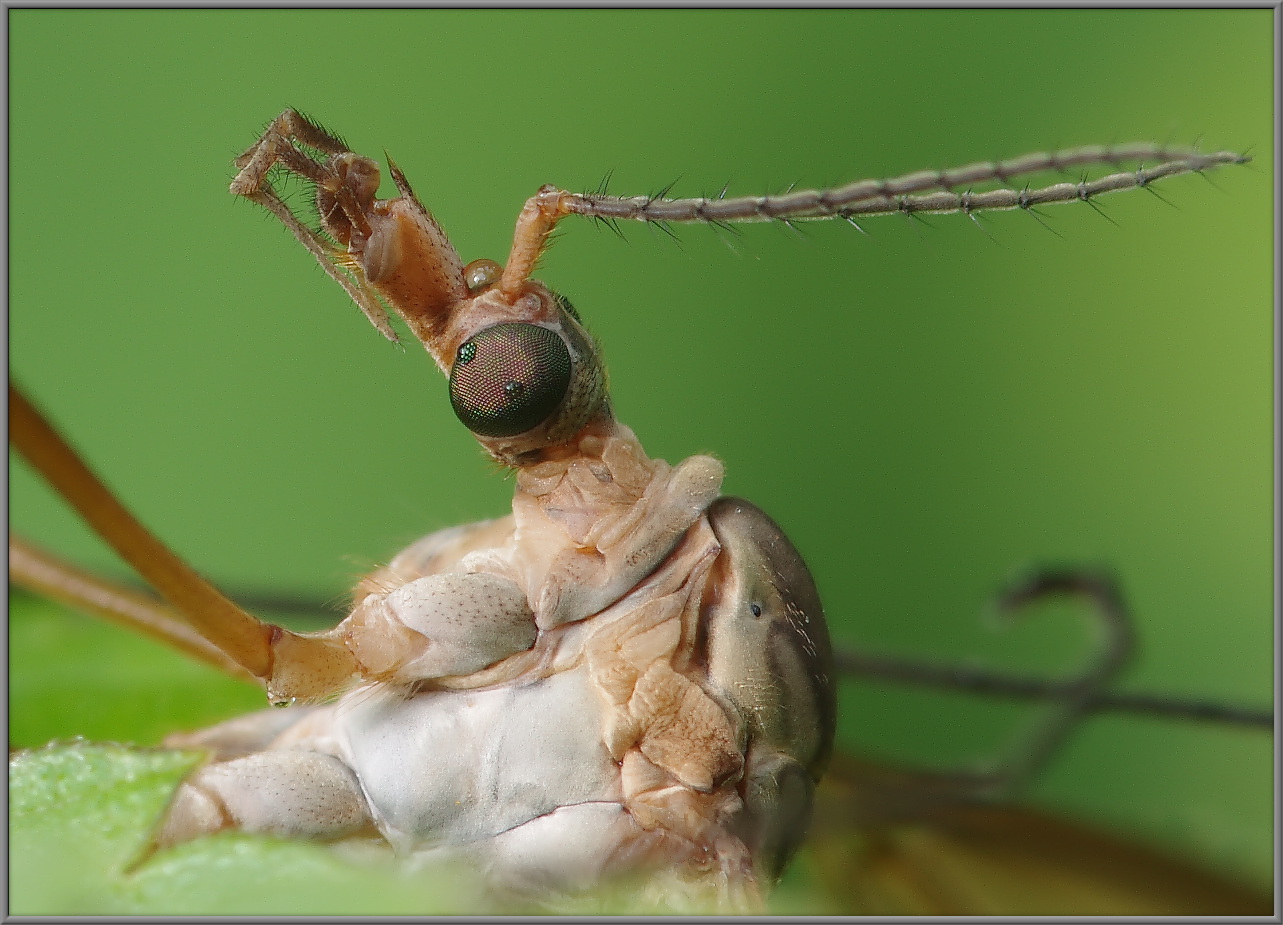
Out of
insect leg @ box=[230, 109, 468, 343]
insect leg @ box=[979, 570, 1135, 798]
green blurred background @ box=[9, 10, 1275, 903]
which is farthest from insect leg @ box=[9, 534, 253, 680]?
insect leg @ box=[979, 570, 1135, 798]

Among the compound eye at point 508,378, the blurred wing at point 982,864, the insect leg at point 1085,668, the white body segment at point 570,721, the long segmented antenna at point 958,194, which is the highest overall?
the long segmented antenna at point 958,194

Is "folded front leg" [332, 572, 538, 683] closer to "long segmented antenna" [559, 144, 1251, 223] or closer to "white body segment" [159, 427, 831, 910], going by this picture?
"white body segment" [159, 427, 831, 910]

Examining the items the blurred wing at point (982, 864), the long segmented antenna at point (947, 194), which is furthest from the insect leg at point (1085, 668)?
the long segmented antenna at point (947, 194)

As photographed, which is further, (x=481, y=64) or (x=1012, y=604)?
(x=481, y=64)

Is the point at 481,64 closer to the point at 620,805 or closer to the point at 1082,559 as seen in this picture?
the point at 1082,559

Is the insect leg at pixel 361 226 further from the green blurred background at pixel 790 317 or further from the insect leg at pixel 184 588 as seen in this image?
the green blurred background at pixel 790 317

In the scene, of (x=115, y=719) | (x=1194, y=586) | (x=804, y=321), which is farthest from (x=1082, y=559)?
(x=115, y=719)
